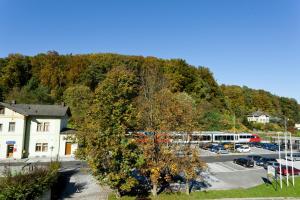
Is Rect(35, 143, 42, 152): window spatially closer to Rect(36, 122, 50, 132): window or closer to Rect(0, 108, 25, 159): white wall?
Rect(0, 108, 25, 159): white wall

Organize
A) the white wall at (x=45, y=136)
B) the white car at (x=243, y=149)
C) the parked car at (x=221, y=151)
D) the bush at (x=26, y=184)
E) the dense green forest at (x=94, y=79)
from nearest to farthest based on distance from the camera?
the bush at (x=26, y=184), the white wall at (x=45, y=136), the parked car at (x=221, y=151), the white car at (x=243, y=149), the dense green forest at (x=94, y=79)

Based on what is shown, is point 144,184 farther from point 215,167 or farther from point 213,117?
point 213,117

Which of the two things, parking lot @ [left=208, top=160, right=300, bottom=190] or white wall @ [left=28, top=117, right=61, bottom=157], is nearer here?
parking lot @ [left=208, top=160, right=300, bottom=190]

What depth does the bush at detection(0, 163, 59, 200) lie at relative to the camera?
15844 millimetres

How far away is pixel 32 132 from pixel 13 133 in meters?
2.64

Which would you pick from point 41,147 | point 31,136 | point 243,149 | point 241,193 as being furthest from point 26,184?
point 243,149

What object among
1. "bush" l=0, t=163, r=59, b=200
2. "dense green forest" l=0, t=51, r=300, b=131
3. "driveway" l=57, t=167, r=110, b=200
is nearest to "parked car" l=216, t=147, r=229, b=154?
"dense green forest" l=0, t=51, r=300, b=131

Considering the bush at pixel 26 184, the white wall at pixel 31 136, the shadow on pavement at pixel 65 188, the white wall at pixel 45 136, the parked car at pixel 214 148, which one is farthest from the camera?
the parked car at pixel 214 148

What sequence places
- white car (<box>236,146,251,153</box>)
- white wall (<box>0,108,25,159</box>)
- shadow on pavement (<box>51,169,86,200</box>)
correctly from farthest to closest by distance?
white car (<box>236,146,251,153</box>), white wall (<box>0,108,25,159</box>), shadow on pavement (<box>51,169,86,200</box>)

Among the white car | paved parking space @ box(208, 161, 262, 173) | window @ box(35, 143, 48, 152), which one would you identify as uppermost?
window @ box(35, 143, 48, 152)

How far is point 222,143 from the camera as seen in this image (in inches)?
2173

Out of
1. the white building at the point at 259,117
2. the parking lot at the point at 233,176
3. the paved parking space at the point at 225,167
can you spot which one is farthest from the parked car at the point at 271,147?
the white building at the point at 259,117

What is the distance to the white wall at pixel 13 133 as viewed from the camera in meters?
36.4

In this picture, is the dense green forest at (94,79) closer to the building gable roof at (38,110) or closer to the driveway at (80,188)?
the building gable roof at (38,110)
